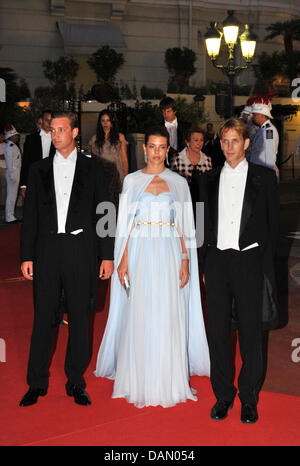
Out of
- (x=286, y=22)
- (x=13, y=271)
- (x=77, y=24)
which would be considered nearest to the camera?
(x=13, y=271)

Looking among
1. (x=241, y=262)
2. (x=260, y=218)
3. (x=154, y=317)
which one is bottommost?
(x=154, y=317)

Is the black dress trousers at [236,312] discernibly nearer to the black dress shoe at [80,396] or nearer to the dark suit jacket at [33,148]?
the black dress shoe at [80,396]

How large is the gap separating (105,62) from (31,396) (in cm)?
2546

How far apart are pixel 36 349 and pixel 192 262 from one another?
4.09ft

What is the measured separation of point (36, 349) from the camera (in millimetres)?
4562

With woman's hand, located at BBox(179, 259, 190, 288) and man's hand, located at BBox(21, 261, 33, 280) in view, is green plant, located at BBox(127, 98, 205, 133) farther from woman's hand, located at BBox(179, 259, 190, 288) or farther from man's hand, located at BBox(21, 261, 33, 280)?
man's hand, located at BBox(21, 261, 33, 280)

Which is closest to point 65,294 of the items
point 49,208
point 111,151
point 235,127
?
point 49,208

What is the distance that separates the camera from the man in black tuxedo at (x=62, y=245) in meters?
4.50

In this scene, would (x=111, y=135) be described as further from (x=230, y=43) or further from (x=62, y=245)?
(x=230, y=43)

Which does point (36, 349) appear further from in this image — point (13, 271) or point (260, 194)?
point (13, 271)

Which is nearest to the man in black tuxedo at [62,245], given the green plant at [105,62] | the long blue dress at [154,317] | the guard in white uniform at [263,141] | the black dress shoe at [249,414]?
the long blue dress at [154,317]

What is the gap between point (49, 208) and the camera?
4496 mm

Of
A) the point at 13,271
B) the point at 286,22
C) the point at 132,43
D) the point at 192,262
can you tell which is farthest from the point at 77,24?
the point at 192,262

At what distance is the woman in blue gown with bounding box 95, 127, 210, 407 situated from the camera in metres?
4.54
